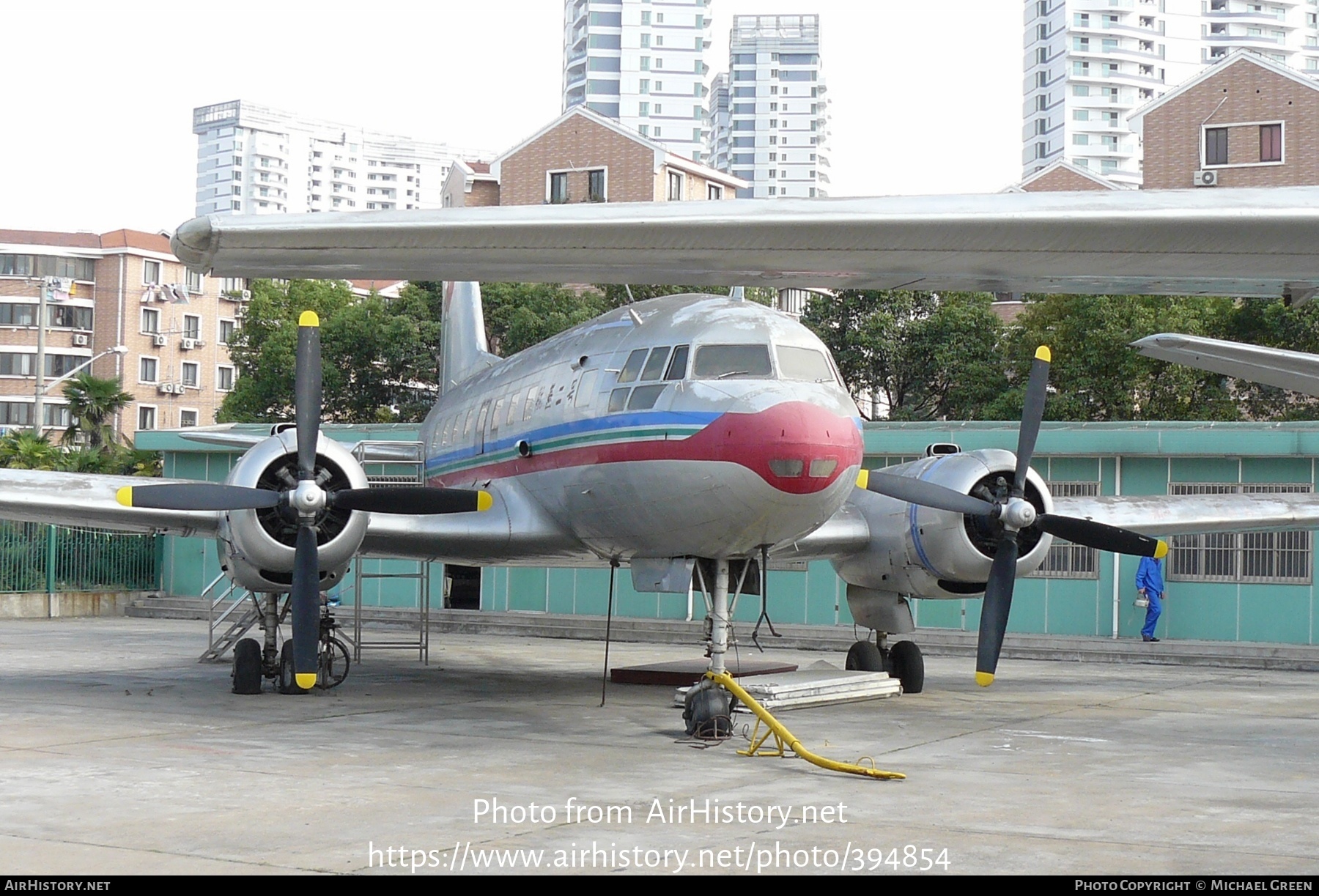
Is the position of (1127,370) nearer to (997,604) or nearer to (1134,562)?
(1134,562)

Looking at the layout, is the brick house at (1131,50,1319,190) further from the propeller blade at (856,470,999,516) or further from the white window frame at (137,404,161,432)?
the white window frame at (137,404,161,432)

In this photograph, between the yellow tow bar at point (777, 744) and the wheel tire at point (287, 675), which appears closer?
the yellow tow bar at point (777, 744)

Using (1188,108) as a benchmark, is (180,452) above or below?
below

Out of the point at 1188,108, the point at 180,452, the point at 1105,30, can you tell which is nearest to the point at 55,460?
the point at 180,452

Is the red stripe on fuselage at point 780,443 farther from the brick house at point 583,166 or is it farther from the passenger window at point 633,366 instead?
the brick house at point 583,166

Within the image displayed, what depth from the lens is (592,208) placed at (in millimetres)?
8766

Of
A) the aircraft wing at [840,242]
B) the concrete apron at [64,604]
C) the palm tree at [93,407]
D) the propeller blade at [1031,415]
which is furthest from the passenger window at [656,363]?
the palm tree at [93,407]

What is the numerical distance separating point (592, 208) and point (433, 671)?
527 inches

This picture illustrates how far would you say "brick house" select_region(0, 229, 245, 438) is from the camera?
3684 inches

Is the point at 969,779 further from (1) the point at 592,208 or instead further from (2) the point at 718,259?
(1) the point at 592,208

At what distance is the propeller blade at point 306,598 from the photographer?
47.1ft

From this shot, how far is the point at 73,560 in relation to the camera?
34938 millimetres

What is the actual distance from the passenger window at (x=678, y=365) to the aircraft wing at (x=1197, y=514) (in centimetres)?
685

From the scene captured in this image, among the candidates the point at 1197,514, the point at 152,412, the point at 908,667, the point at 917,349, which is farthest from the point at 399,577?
the point at 152,412
